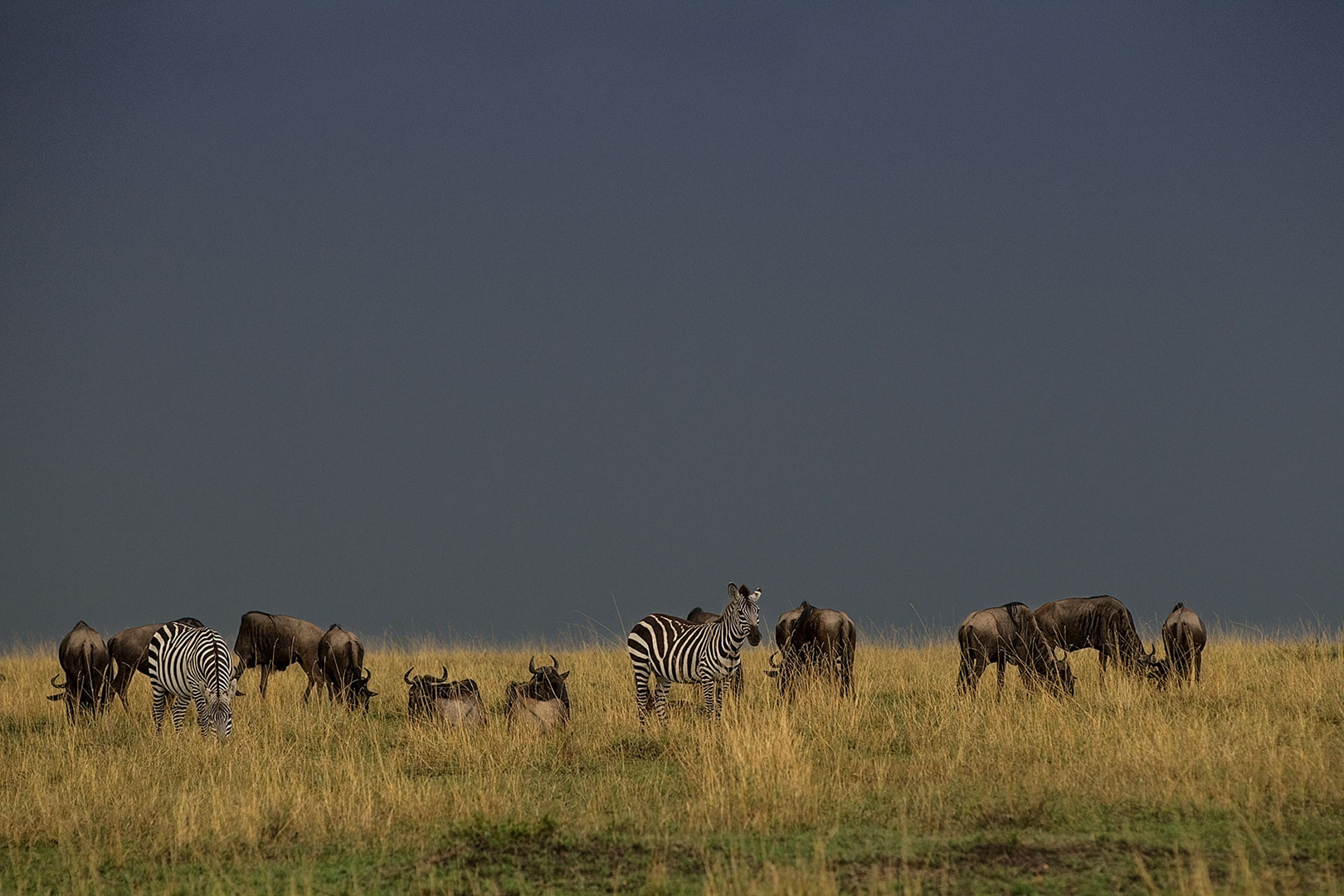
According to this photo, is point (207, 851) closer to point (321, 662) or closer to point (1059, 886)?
point (1059, 886)

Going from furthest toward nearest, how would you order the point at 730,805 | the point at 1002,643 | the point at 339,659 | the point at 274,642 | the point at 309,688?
the point at 274,642, the point at 309,688, the point at 339,659, the point at 1002,643, the point at 730,805

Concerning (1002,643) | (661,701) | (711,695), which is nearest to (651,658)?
(661,701)

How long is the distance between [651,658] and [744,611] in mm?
1599

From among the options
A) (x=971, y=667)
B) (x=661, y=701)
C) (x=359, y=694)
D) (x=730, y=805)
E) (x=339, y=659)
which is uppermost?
(x=339, y=659)

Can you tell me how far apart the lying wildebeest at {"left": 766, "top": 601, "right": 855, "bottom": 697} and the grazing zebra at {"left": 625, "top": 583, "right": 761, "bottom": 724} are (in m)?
1.67

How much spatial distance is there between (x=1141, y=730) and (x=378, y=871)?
7.02m

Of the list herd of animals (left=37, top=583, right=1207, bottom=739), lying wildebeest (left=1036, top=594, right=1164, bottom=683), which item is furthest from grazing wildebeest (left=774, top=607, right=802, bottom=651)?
lying wildebeest (left=1036, top=594, right=1164, bottom=683)

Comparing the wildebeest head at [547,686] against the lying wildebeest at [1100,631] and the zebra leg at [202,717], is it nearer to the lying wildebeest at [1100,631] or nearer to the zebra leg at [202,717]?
the zebra leg at [202,717]

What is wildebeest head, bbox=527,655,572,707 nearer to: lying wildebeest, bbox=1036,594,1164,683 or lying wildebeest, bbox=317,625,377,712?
lying wildebeest, bbox=317,625,377,712

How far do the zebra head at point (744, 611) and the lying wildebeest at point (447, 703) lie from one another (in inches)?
126

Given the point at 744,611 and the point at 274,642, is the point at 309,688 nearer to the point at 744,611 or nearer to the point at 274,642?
the point at 274,642

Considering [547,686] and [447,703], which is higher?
[547,686]

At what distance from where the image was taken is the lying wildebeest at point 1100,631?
15.8 metres

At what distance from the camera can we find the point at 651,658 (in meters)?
14.1
